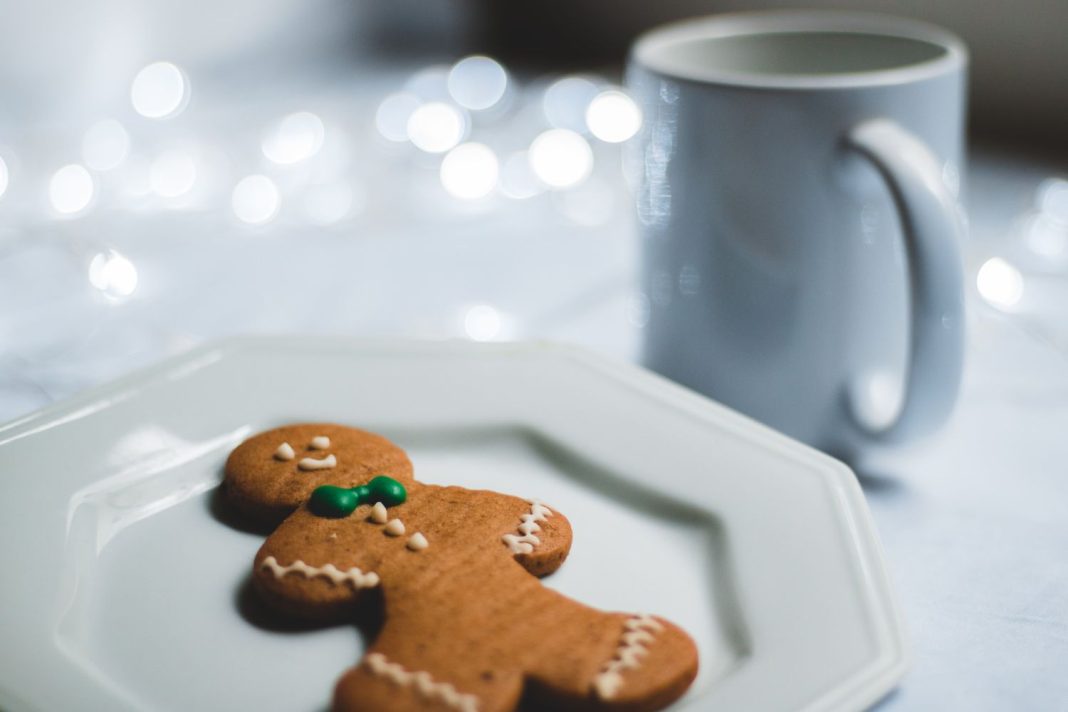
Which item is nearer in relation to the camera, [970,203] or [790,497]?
[790,497]

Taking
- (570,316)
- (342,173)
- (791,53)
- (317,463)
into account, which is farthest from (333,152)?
(317,463)

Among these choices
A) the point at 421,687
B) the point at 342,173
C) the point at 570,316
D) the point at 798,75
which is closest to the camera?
the point at 421,687

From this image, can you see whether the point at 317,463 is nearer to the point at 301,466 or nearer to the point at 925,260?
the point at 301,466

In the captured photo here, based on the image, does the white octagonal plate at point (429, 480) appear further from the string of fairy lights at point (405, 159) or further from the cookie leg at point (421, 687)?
the string of fairy lights at point (405, 159)

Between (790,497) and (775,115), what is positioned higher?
(775,115)

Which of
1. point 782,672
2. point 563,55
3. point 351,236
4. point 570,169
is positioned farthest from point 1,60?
point 782,672

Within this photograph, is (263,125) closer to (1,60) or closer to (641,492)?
(1,60)
